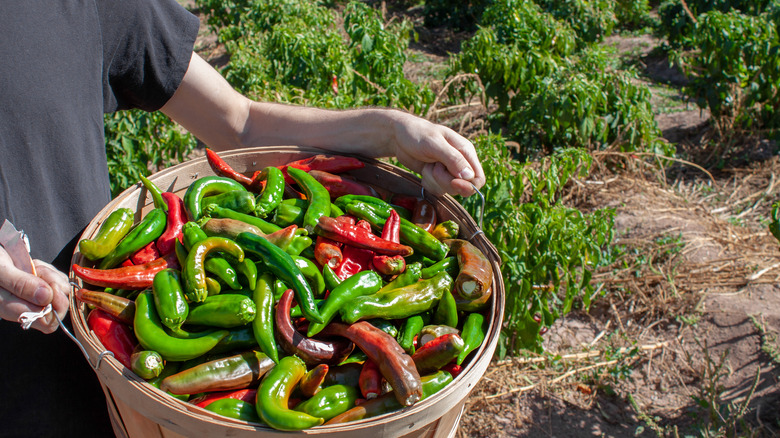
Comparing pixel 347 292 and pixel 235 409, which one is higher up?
pixel 347 292

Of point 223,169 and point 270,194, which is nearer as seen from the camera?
point 270,194

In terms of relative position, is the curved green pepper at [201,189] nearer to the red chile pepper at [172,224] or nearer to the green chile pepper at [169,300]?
the red chile pepper at [172,224]

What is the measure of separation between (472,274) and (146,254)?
4.52ft

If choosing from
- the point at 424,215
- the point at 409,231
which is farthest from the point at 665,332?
the point at 409,231

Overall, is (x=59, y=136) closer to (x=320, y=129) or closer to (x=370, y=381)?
(x=320, y=129)

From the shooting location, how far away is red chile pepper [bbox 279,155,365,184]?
118 inches

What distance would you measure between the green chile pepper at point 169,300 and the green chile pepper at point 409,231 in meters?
0.89

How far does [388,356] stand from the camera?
2090 mm

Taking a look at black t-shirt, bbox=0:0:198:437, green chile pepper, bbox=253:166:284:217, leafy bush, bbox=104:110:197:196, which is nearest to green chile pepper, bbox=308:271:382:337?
green chile pepper, bbox=253:166:284:217

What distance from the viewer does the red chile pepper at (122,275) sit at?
7.48 feet

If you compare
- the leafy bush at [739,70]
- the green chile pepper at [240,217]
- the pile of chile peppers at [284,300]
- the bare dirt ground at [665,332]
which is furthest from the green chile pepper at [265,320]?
the leafy bush at [739,70]

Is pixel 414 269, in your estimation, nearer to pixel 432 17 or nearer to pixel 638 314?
pixel 638 314

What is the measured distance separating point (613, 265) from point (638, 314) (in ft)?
1.57

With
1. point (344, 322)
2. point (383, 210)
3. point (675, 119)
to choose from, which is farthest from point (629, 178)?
point (344, 322)
